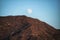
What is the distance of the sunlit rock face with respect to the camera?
344 inches

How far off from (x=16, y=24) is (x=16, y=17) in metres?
1.26

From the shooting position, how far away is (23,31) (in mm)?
9539

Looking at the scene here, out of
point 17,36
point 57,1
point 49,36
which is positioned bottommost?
point 49,36

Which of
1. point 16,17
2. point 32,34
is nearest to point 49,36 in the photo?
point 32,34

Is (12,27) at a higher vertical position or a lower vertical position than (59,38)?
higher

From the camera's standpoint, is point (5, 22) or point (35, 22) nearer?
point (5, 22)

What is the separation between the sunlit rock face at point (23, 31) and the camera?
874cm

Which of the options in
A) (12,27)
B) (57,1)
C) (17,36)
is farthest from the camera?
(12,27)

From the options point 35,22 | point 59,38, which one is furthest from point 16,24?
point 59,38

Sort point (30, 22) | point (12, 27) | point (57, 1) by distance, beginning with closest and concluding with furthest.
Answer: point (57, 1) < point (12, 27) < point (30, 22)

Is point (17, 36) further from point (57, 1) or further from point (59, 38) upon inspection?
point (57, 1)

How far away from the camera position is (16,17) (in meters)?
11.3

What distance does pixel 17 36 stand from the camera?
29.3 feet

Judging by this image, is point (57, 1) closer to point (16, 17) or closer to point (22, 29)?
point (22, 29)
